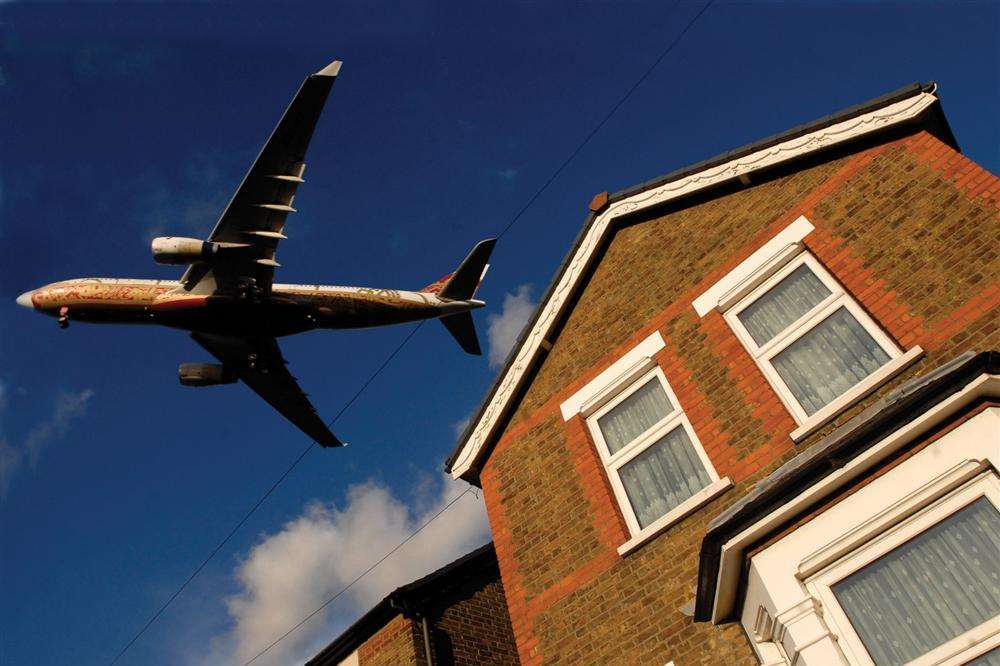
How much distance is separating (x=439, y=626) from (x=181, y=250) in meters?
10.1

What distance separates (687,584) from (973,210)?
5437 millimetres

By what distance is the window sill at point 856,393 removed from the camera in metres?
6.91

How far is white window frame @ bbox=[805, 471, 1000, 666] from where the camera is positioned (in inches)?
197

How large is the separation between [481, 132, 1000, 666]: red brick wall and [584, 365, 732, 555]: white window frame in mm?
131

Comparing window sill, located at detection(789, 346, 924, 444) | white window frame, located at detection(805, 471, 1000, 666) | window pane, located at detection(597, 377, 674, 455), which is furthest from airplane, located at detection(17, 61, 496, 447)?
white window frame, located at detection(805, 471, 1000, 666)

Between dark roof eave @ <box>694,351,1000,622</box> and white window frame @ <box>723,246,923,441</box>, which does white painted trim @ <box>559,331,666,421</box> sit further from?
dark roof eave @ <box>694,351,1000,622</box>

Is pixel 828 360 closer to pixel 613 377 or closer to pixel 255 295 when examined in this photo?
pixel 613 377

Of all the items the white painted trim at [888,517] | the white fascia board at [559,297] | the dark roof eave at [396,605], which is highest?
the white fascia board at [559,297]

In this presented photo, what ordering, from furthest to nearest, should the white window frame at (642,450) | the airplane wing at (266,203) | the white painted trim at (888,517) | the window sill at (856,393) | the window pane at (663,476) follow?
the airplane wing at (266,203), the window pane at (663,476), the white window frame at (642,450), the window sill at (856,393), the white painted trim at (888,517)

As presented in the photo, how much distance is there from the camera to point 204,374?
17.3m

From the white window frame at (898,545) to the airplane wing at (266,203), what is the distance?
12038mm

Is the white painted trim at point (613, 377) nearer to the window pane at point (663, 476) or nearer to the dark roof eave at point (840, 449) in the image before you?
the window pane at point (663, 476)

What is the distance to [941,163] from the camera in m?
7.82

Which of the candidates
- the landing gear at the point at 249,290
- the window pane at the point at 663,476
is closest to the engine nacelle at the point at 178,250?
the landing gear at the point at 249,290
